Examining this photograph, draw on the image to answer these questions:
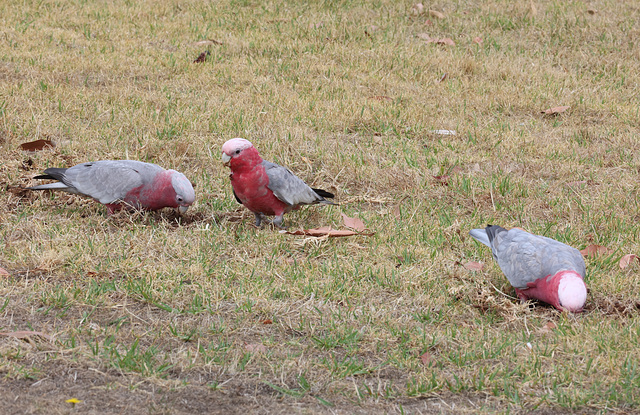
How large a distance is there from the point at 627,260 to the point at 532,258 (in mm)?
821

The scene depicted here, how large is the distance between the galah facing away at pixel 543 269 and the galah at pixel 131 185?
2018mm

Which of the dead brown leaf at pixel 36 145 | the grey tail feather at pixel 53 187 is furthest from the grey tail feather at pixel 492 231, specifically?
the dead brown leaf at pixel 36 145

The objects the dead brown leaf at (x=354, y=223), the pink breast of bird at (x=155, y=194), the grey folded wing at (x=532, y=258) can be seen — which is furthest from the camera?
the dead brown leaf at (x=354, y=223)

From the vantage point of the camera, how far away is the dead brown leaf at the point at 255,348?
3.35 metres

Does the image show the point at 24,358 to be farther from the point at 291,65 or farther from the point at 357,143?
the point at 291,65

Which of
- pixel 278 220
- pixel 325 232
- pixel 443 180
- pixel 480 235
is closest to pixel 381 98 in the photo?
pixel 443 180

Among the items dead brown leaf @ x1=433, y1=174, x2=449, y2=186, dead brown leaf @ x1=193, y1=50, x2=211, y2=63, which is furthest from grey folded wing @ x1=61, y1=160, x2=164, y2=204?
dead brown leaf @ x1=193, y1=50, x2=211, y2=63

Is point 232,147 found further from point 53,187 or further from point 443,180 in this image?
point 443,180

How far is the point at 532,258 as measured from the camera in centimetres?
388

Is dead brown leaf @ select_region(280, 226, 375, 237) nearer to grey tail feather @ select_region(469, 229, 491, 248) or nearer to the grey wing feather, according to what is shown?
the grey wing feather

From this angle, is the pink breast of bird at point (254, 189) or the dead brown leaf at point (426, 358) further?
the pink breast of bird at point (254, 189)

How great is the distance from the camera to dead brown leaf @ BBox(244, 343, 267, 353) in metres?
3.35

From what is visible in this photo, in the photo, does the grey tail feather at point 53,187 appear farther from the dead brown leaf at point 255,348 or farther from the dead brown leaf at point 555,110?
the dead brown leaf at point 555,110

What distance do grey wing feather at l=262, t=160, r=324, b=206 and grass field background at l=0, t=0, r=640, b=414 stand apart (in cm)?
28
